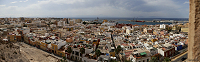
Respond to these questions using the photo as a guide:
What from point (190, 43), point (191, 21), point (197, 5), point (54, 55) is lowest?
point (54, 55)

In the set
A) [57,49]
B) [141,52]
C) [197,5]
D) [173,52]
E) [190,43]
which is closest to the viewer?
[197,5]

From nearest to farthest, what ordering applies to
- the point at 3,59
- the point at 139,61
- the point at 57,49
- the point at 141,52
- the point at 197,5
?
the point at 197,5 < the point at 3,59 < the point at 139,61 < the point at 141,52 < the point at 57,49

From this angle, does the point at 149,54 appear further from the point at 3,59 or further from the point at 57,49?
the point at 3,59

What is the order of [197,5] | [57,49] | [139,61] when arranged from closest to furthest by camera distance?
[197,5]
[139,61]
[57,49]

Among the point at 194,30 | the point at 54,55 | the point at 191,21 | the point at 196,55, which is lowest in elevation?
the point at 54,55

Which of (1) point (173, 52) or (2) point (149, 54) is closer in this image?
(2) point (149, 54)

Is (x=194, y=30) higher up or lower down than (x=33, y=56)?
higher up

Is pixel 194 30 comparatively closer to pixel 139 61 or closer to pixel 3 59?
pixel 139 61

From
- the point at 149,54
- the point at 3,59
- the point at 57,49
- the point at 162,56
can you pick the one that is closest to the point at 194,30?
the point at 149,54

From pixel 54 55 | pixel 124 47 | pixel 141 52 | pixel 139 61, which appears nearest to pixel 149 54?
pixel 141 52
